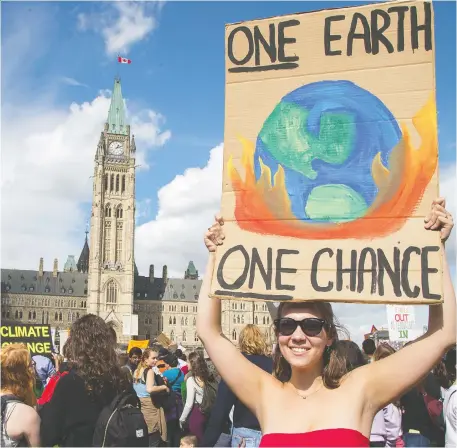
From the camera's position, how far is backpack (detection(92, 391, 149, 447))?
171 inches

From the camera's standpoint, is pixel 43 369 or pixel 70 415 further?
pixel 43 369

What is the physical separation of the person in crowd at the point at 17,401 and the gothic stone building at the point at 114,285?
8368cm

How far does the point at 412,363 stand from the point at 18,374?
8.98ft

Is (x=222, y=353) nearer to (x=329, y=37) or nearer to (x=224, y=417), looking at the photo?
(x=329, y=37)

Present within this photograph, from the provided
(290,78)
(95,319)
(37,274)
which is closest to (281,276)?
(290,78)

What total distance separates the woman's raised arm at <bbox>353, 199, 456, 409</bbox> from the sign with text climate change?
0.30 ft

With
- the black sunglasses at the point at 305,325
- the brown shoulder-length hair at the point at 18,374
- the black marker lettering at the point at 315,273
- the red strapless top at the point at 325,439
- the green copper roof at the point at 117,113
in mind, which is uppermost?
the green copper roof at the point at 117,113

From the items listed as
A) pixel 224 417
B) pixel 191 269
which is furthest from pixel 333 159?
pixel 191 269

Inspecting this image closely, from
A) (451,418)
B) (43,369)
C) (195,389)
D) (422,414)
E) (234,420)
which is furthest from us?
(43,369)

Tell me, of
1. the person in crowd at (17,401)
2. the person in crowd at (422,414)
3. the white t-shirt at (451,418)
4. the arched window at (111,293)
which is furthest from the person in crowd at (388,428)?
the arched window at (111,293)

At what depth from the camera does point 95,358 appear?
178 inches

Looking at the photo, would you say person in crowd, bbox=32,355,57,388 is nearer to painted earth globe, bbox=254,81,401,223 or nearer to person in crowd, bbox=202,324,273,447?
person in crowd, bbox=202,324,273,447

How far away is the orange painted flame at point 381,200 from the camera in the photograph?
119 inches

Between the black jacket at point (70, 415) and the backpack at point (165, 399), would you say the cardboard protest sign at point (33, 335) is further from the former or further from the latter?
the black jacket at point (70, 415)
